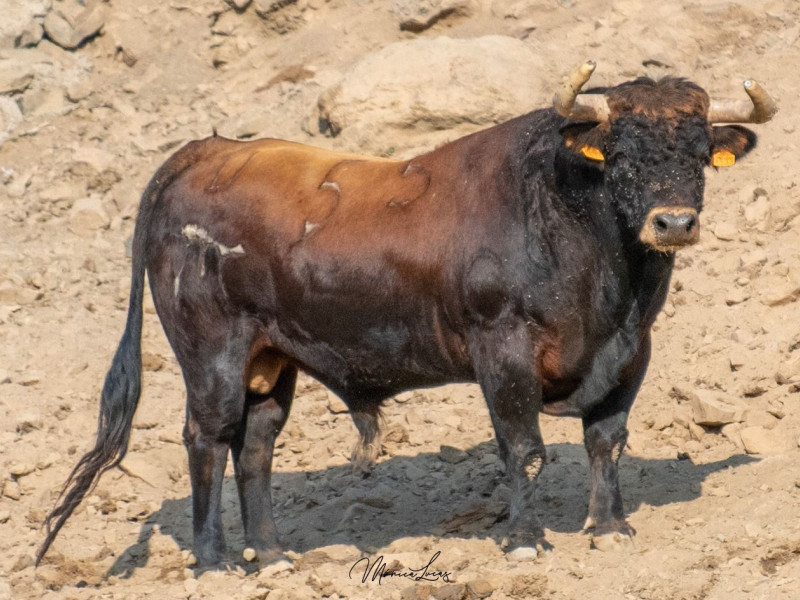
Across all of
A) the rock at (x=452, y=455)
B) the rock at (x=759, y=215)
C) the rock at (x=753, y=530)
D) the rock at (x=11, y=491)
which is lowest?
the rock at (x=452, y=455)

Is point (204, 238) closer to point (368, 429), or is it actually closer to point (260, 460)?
point (260, 460)

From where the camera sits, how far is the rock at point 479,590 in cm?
793

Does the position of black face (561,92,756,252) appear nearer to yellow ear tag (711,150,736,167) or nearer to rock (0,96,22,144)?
yellow ear tag (711,150,736,167)

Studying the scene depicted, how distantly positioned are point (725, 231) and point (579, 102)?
398cm

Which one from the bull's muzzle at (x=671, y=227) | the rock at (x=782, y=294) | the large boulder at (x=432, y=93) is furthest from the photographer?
the large boulder at (x=432, y=93)

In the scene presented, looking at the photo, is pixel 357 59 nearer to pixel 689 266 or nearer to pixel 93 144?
pixel 93 144

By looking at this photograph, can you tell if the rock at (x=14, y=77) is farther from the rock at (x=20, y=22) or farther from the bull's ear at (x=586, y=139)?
the bull's ear at (x=586, y=139)

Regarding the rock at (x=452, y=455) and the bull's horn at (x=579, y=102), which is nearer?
the bull's horn at (x=579, y=102)

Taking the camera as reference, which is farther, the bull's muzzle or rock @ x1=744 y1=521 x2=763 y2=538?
rock @ x1=744 y1=521 x2=763 y2=538

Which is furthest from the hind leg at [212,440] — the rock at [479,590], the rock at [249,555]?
the rock at [479,590]

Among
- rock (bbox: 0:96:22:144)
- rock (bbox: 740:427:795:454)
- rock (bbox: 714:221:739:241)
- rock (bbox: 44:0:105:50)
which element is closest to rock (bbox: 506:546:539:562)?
rock (bbox: 740:427:795:454)

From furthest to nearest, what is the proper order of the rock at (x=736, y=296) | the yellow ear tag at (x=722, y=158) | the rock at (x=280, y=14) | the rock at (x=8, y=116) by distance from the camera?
the rock at (x=280, y=14), the rock at (x=8, y=116), the rock at (x=736, y=296), the yellow ear tag at (x=722, y=158)

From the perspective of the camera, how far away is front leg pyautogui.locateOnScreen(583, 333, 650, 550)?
28.2 feet

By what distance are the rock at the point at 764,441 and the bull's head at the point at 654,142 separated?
227 centimetres
